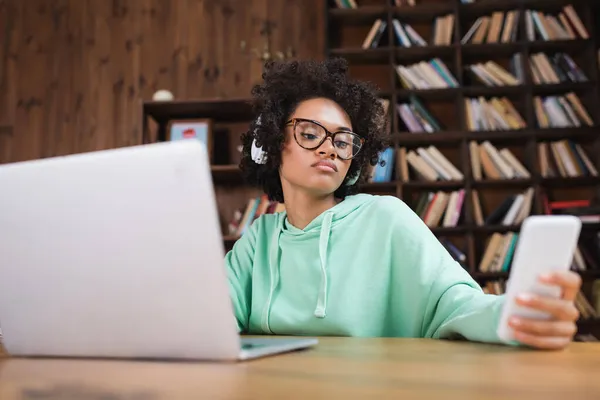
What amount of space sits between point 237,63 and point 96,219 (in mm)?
3290

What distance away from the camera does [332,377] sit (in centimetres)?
57

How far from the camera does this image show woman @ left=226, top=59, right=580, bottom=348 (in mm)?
1200

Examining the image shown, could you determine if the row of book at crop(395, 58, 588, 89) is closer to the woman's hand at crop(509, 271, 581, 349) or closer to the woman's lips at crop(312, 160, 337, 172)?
the woman's lips at crop(312, 160, 337, 172)

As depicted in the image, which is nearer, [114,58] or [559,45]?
[559,45]

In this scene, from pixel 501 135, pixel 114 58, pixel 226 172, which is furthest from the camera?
pixel 114 58

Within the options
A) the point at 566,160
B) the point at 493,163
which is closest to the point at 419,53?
the point at 493,163

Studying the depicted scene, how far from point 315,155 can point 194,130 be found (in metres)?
2.26

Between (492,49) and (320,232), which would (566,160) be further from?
(320,232)

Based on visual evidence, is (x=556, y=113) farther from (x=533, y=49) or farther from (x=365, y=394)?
(x=365, y=394)

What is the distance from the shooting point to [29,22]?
13.1ft

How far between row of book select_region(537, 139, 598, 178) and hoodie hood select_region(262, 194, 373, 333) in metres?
2.34

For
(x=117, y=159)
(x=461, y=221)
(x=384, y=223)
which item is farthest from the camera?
(x=461, y=221)

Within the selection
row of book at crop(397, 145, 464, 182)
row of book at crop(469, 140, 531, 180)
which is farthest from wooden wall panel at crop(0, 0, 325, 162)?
row of book at crop(469, 140, 531, 180)

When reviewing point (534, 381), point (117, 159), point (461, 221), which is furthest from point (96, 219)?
point (461, 221)
